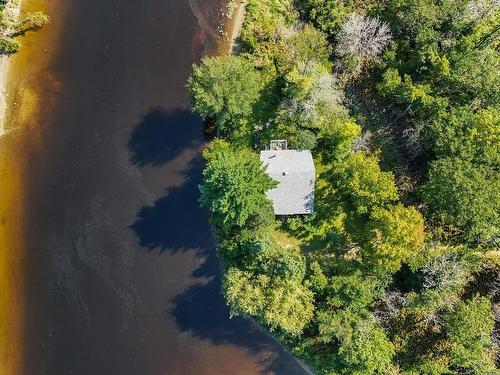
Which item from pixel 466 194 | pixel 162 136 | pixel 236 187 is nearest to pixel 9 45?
pixel 162 136

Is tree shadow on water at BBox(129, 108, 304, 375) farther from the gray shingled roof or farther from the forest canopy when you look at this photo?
the gray shingled roof

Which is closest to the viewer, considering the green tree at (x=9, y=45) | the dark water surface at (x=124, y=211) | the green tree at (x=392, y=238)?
the green tree at (x=392, y=238)

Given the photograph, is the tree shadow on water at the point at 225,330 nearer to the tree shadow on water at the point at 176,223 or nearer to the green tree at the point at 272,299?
the green tree at the point at 272,299

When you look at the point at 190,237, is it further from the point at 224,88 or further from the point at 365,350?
the point at 365,350

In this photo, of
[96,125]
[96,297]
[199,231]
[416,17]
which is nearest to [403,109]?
[416,17]

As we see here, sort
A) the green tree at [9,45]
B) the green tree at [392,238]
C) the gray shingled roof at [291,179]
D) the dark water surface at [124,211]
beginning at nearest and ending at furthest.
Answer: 1. the green tree at [392,238]
2. the gray shingled roof at [291,179]
3. the dark water surface at [124,211]
4. the green tree at [9,45]

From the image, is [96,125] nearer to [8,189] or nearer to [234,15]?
[8,189]

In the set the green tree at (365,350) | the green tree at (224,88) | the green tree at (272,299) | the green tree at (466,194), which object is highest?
the green tree at (224,88)

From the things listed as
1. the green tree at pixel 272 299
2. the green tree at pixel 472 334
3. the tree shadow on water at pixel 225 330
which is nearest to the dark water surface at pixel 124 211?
the tree shadow on water at pixel 225 330
